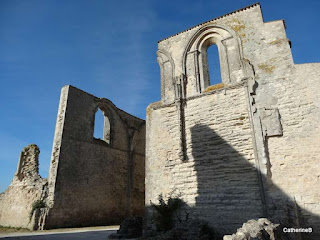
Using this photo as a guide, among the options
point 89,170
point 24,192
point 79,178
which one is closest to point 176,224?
point 79,178

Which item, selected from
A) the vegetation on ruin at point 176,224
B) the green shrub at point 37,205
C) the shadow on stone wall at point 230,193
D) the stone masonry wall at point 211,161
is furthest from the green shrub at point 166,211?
the green shrub at point 37,205

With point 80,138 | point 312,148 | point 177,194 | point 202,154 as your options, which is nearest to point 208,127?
point 202,154

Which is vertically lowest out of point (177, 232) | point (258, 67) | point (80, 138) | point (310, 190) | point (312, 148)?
point (177, 232)

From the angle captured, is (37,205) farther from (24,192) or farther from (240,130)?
(240,130)

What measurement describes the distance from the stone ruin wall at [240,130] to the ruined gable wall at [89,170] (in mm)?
4372

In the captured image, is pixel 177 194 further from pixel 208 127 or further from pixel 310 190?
pixel 310 190

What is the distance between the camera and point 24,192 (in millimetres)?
10133

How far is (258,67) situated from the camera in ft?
23.2

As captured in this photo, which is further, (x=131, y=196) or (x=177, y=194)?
(x=131, y=196)

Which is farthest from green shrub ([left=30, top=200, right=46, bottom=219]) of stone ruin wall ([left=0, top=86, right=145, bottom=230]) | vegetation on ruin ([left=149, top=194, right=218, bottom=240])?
vegetation on ruin ([left=149, top=194, right=218, bottom=240])

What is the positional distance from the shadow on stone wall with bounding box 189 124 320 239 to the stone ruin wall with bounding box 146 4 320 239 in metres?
0.02

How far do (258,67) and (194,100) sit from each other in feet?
7.30

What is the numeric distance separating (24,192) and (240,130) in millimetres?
9487

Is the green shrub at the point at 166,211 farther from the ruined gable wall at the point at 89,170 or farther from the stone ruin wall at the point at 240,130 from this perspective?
the ruined gable wall at the point at 89,170
